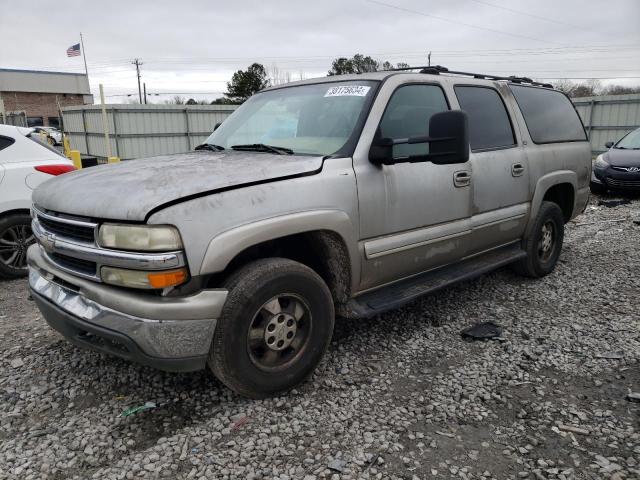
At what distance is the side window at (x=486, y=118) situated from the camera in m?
4.01

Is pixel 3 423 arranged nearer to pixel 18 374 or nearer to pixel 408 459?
pixel 18 374

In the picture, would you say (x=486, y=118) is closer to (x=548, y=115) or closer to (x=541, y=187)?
(x=541, y=187)

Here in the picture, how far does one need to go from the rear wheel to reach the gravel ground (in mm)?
1348

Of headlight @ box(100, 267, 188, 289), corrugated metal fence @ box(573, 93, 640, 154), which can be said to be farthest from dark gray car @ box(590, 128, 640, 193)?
headlight @ box(100, 267, 188, 289)

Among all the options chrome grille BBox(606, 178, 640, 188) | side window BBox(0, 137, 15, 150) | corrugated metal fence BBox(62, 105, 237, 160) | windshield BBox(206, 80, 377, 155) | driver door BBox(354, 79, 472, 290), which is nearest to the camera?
driver door BBox(354, 79, 472, 290)

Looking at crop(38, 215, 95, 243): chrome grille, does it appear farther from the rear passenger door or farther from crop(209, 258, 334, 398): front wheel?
the rear passenger door

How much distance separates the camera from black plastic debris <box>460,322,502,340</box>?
12.2ft

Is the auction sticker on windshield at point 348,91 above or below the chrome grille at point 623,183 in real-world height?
above

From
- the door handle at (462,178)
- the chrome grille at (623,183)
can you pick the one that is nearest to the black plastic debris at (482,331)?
the door handle at (462,178)

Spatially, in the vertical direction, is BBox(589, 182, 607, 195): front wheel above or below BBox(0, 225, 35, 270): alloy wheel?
below

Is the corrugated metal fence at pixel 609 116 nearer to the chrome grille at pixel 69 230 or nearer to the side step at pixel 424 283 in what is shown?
the side step at pixel 424 283

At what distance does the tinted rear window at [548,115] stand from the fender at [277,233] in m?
2.60

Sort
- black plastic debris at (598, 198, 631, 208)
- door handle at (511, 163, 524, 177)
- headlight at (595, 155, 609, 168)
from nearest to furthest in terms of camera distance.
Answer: door handle at (511, 163, 524, 177)
black plastic debris at (598, 198, 631, 208)
headlight at (595, 155, 609, 168)

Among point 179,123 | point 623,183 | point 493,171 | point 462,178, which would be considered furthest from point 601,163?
point 179,123
